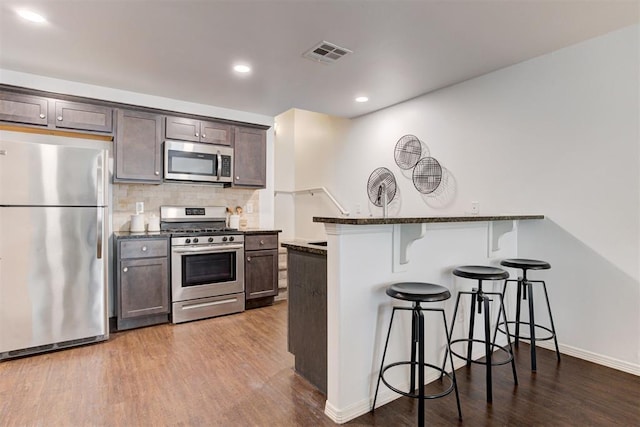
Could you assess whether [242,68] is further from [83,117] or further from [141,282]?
[141,282]

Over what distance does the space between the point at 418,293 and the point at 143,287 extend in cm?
284

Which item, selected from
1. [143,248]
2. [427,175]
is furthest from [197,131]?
[427,175]

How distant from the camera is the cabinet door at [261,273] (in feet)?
13.2

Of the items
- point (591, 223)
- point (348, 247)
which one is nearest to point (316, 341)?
point (348, 247)

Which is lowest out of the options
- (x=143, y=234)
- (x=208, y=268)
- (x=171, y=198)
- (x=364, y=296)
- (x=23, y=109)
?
(x=208, y=268)

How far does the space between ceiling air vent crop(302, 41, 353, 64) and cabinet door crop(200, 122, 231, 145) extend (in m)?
1.71

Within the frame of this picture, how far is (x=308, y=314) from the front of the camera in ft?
7.48

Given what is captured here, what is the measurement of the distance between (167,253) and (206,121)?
5.35 ft

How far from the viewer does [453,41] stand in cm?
266

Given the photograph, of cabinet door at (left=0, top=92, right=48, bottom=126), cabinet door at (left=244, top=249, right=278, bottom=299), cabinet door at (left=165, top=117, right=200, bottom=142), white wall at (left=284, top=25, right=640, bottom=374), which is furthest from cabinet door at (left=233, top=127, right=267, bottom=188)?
white wall at (left=284, top=25, right=640, bottom=374)

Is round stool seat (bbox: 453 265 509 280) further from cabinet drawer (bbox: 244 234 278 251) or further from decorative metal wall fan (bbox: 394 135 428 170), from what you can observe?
cabinet drawer (bbox: 244 234 278 251)

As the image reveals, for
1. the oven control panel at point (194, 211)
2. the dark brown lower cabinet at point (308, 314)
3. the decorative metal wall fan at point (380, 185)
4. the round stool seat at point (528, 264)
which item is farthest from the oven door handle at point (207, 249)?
the round stool seat at point (528, 264)

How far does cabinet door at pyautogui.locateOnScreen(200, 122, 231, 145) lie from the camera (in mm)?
4059

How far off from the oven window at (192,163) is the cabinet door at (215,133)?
0.21 metres
